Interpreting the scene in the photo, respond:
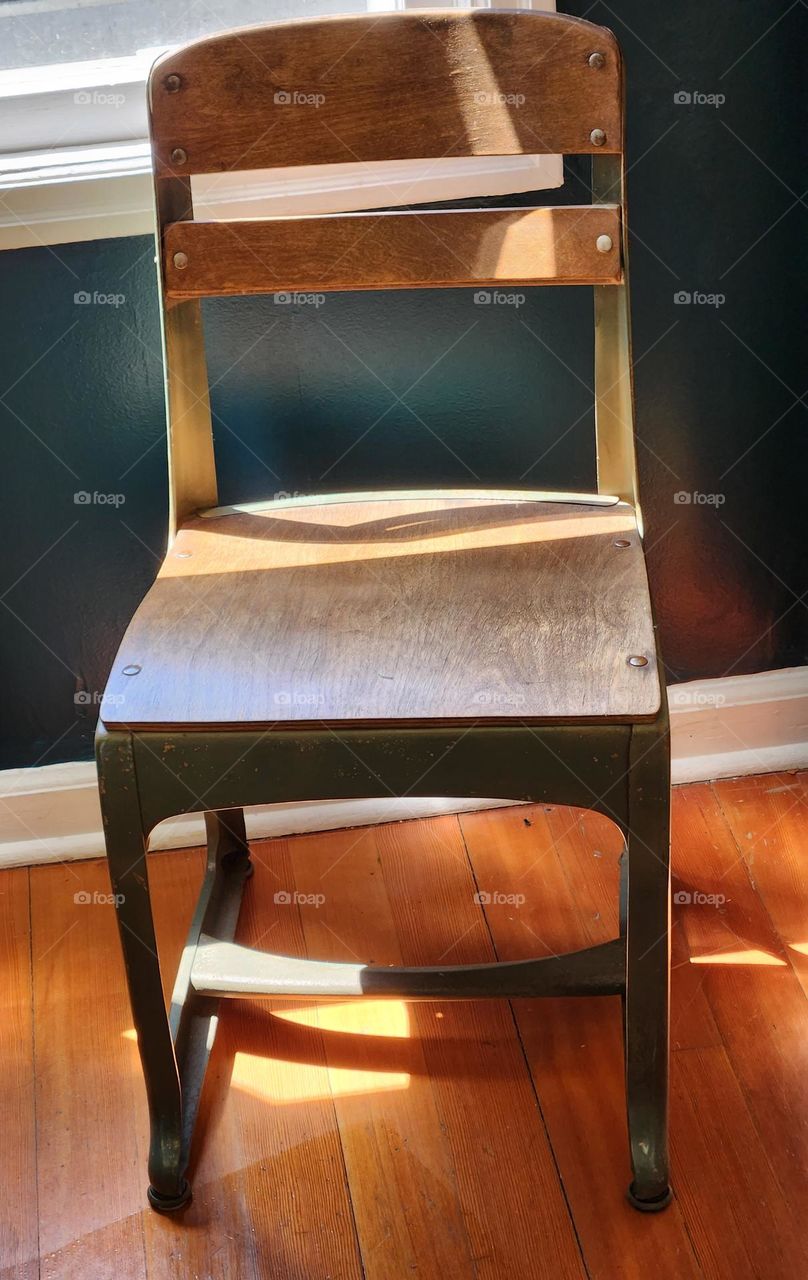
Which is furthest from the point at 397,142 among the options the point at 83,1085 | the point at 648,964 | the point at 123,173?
the point at 83,1085

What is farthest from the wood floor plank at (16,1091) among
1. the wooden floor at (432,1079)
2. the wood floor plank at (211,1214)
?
the wood floor plank at (211,1214)

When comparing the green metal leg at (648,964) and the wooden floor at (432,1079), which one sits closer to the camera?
the green metal leg at (648,964)

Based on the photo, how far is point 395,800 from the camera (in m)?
1.78

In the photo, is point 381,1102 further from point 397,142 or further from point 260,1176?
point 397,142

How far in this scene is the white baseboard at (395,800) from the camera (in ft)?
5.66

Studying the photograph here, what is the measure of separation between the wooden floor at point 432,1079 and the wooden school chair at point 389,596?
0.06 metres

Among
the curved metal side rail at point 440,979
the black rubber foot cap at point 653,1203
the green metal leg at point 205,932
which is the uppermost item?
the curved metal side rail at point 440,979

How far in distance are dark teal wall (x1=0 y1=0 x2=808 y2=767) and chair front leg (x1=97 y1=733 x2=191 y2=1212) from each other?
1.98 ft

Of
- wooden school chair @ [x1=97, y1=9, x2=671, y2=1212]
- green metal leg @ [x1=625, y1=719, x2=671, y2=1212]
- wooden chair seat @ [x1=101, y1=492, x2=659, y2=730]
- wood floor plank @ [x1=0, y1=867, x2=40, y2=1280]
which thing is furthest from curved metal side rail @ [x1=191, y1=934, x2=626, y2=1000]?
wooden chair seat @ [x1=101, y1=492, x2=659, y2=730]

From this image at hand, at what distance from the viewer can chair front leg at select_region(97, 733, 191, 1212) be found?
42.1 inches

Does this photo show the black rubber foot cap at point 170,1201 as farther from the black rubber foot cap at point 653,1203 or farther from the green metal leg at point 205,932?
the black rubber foot cap at point 653,1203

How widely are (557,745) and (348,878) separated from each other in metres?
0.72

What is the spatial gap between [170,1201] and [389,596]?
0.63 meters

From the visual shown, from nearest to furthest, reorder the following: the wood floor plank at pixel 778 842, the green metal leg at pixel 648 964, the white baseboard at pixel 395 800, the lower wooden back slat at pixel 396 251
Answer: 1. the green metal leg at pixel 648 964
2. the lower wooden back slat at pixel 396 251
3. the wood floor plank at pixel 778 842
4. the white baseboard at pixel 395 800
